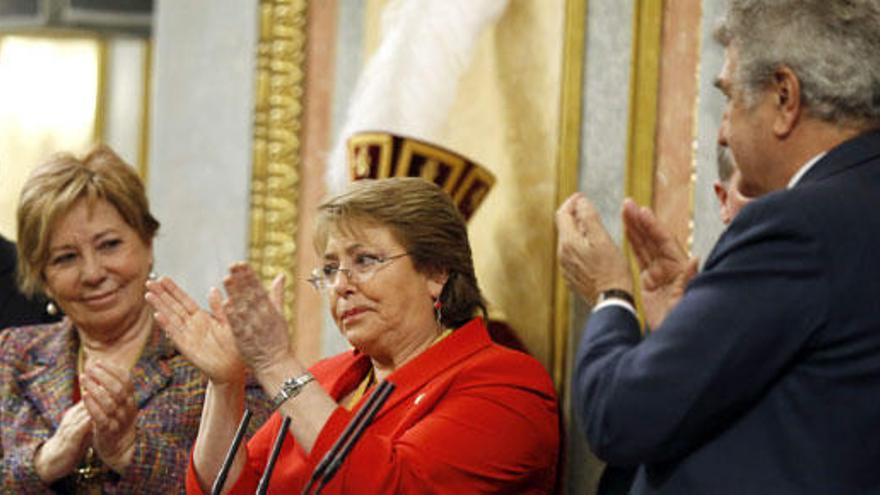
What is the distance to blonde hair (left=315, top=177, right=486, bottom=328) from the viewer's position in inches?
124

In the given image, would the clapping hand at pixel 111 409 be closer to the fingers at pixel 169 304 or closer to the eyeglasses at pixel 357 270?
the fingers at pixel 169 304

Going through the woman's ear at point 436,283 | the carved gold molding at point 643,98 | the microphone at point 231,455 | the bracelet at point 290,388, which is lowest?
the microphone at point 231,455

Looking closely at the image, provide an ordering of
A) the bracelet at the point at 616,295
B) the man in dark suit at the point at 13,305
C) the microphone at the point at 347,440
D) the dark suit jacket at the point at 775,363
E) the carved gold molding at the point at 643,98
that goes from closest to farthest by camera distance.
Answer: the dark suit jacket at the point at 775,363 < the bracelet at the point at 616,295 < the microphone at the point at 347,440 < the carved gold molding at the point at 643,98 < the man in dark suit at the point at 13,305

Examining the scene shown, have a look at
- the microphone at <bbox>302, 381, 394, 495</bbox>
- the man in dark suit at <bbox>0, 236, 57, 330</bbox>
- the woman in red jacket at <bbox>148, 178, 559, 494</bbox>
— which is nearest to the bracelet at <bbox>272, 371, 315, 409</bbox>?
the woman in red jacket at <bbox>148, 178, 559, 494</bbox>

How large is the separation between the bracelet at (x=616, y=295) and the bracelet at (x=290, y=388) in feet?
2.16

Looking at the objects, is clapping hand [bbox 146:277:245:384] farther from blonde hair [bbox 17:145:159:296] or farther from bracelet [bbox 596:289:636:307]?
bracelet [bbox 596:289:636:307]

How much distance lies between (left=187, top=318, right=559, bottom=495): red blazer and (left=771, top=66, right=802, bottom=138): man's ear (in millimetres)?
969

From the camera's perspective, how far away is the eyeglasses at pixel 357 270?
312 cm

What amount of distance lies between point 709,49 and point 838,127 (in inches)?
50.7

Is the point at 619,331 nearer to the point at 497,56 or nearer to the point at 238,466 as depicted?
the point at 238,466

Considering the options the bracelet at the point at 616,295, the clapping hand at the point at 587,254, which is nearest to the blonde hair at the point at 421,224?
the clapping hand at the point at 587,254

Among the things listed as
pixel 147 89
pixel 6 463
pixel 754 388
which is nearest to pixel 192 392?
pixel 6 463

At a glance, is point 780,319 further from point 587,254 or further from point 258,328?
point 258,328

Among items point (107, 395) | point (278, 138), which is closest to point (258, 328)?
point (107, 395)
